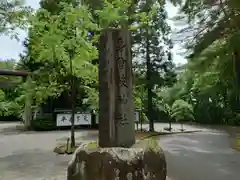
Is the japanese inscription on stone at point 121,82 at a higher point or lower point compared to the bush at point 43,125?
higher

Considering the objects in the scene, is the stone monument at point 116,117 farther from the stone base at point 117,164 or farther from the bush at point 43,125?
the bush at point 43,125

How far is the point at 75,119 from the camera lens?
19.7 meters

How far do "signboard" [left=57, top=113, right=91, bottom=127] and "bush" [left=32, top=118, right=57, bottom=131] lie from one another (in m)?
0.84

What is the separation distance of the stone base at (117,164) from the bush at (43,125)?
51.3 feet

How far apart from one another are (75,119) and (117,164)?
617 inches

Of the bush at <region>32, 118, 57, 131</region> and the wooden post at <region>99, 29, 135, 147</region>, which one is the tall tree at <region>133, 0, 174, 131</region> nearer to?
the bush at <region>32, 118, 57, 131</region>

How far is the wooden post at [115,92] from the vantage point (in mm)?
5164

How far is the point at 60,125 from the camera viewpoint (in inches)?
766

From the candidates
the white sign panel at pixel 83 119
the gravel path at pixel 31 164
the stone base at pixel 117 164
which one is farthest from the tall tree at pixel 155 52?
the stone base at pixel 117 164

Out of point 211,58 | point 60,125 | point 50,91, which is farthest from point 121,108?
point 60,125

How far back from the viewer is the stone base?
431 centimetres

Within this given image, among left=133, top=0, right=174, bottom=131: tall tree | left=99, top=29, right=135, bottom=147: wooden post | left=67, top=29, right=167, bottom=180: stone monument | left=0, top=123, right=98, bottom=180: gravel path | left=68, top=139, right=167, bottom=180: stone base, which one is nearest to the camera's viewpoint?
left=68, top=139, right=167, bottom=180: stone base

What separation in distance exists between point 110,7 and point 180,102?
16.2 m

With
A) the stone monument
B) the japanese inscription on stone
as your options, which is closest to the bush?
the stone monument
